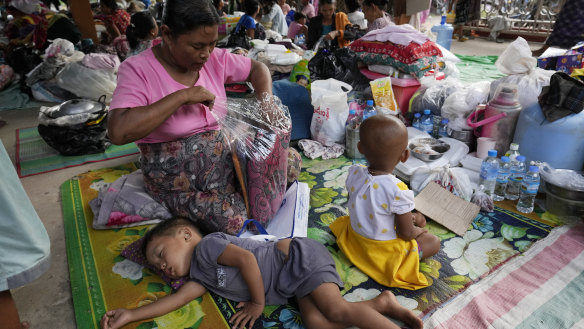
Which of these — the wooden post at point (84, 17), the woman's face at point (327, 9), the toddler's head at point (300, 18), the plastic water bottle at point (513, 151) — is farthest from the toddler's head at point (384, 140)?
the wooden post at point (84, 17)

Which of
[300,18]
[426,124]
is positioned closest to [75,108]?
[426,124]

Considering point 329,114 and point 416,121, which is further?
point 416,121

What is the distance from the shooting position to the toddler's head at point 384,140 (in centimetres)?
144

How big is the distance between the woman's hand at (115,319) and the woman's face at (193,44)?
1060 millimetres

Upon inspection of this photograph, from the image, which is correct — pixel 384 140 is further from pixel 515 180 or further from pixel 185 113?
pixel 515 180

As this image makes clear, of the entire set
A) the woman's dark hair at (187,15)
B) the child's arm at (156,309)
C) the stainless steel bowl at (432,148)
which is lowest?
the stainless steel bowl at (432,148)

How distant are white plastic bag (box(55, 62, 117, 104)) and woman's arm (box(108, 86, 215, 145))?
124 inches

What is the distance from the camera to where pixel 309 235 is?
1972 mm

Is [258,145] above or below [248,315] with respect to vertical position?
above

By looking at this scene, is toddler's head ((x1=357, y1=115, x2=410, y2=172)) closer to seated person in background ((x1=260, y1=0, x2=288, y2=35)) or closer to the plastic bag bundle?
the plastic bag bundle

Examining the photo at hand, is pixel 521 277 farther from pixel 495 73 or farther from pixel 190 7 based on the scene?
pixel 495 73

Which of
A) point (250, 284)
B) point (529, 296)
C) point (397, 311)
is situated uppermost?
point (250, 284)

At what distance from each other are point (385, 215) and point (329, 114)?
154 centimetres

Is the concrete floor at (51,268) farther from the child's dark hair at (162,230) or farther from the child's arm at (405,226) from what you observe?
the child's arm at (405,226)
